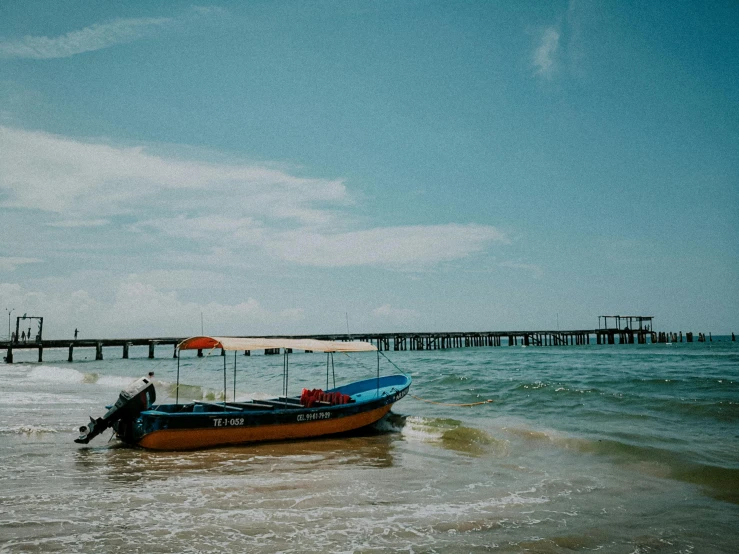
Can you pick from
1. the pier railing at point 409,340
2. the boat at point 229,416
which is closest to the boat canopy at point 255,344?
the boat at point 229,416

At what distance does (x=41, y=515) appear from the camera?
281 inches

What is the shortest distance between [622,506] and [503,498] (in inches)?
69.3

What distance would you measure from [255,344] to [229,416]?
6.07 ft

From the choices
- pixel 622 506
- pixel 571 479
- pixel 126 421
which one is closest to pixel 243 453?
pixel 126 421

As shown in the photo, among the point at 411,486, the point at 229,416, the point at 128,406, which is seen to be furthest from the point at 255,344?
the point at 411,486

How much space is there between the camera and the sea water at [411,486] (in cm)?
658

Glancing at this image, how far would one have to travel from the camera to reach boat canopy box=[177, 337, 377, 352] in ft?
41.0

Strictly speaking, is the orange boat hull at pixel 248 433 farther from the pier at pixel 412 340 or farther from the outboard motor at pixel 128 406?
the pier at pixel 412 340

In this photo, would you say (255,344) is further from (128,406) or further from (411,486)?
(411,486)

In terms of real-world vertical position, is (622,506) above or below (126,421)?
below

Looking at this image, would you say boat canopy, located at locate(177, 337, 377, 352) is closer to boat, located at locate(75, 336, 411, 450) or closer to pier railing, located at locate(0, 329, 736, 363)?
boat, located at locate(75, 336, 411, 450)

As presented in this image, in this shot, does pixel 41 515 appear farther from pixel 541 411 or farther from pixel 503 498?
pixel 541 411

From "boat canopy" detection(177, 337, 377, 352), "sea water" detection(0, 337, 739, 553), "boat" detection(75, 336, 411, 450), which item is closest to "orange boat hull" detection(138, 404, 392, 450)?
"boat" detection(75, 336, 411, 450)

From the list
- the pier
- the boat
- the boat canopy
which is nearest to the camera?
the boat
